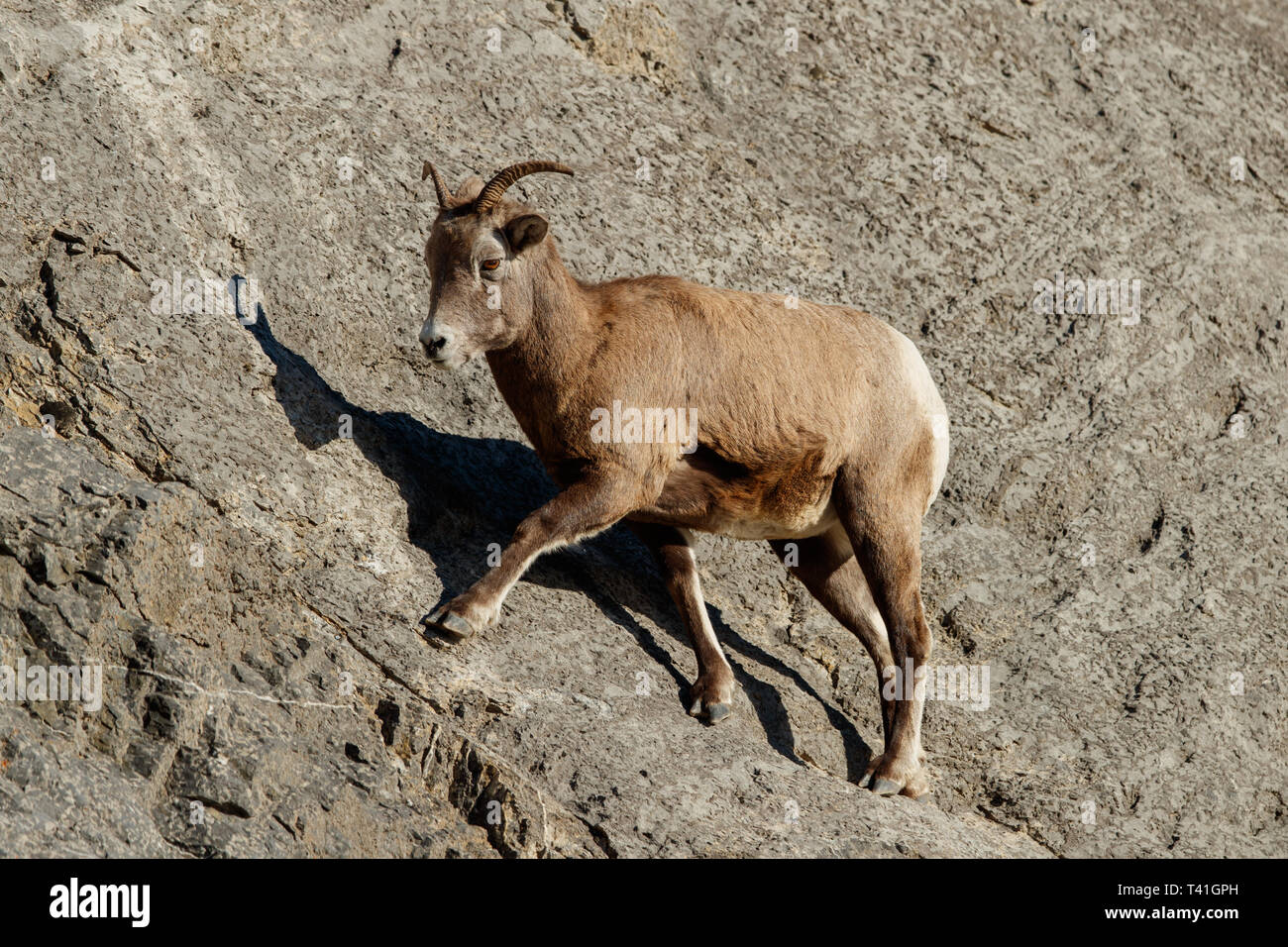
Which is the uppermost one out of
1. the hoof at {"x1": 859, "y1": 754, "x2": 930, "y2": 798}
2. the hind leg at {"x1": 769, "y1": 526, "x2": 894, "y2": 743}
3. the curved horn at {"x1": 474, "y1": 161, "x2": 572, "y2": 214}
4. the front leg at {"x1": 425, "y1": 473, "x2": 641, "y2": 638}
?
the curved horn at {"x1": 474, "y1": 161, "x2": 572, "y2": 214}

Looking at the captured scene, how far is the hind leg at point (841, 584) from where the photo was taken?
9453 millimetres

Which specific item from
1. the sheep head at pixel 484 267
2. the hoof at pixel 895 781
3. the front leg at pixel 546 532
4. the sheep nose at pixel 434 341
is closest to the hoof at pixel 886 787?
the hoof at pixel 895 781

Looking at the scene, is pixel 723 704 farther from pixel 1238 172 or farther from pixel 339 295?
pixel 1238 172

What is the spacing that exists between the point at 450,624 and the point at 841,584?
297 centimetres

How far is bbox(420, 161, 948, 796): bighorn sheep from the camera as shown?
8.36 m

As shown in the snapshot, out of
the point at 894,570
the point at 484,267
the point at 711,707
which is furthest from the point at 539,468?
the point at 894,570

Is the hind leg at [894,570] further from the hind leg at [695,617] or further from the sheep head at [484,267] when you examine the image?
the sheep head at [484,267]

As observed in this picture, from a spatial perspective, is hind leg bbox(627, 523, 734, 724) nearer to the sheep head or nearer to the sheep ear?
the sheep head

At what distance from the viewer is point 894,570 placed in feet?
29.5

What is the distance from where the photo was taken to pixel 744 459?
8812 mm

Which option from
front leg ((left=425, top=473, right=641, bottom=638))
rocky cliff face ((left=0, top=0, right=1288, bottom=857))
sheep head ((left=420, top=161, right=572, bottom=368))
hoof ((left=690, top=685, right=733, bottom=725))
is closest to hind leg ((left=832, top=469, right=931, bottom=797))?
rocky cliff face ((left=0, top=0, right=1288, bottom=857))

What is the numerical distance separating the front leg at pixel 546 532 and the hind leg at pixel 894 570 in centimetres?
147

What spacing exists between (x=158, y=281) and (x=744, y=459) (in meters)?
3.68

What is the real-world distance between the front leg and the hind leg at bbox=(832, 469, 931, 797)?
1.47 meters
